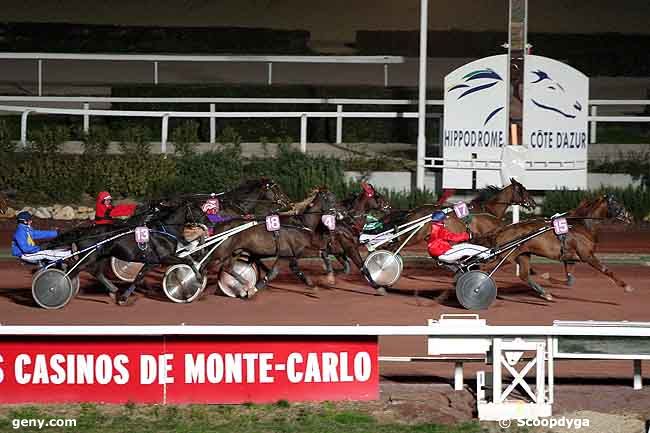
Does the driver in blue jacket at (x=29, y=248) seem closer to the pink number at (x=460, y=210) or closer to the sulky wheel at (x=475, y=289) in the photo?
the sulky wheel at (x=475, y=289)

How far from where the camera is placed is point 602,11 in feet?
102

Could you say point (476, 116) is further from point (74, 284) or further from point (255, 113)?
point (74, 284)

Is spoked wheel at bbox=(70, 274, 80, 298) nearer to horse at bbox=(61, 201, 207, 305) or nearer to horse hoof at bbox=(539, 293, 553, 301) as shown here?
horse at bbox=(61, 201, 207, 305)

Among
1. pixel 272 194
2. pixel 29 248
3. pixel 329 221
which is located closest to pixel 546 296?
pixel 329 221

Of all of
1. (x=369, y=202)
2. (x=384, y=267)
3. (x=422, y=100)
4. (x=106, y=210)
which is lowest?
(x=384, y=267)

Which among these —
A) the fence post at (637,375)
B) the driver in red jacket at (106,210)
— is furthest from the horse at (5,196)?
the fence post at (637,375)

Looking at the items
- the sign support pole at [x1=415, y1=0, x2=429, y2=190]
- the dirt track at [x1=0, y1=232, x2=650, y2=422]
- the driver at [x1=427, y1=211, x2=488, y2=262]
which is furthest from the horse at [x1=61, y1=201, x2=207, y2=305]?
the sign support pole at [x1=415, y1=0, x2=429, y2=190]

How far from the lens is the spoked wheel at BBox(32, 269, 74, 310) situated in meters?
13.1

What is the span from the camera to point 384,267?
14289 mm

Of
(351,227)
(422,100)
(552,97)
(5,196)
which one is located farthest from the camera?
(5,196)

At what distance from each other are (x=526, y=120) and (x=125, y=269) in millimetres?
5898

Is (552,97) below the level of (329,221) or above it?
above

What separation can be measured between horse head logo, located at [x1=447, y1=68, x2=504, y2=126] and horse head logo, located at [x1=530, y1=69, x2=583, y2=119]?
513 mm

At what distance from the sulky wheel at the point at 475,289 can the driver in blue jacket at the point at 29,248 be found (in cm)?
381
